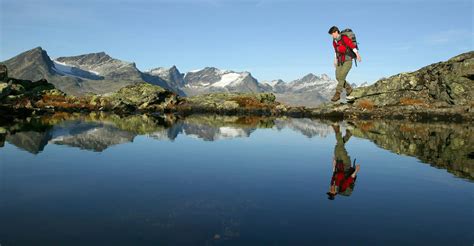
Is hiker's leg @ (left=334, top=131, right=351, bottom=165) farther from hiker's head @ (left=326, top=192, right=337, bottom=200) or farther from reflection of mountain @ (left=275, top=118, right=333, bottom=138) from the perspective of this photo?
reflection of mountain @ (left=275, top=118, right=333, bottom=138)

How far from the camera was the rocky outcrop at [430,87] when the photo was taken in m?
47.8

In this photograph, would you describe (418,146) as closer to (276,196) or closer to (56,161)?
(276,196)

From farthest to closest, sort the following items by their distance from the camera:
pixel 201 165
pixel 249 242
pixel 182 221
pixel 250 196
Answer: pixel 201 165, pixel 250 196, pixel 182 221, pixel 249 242

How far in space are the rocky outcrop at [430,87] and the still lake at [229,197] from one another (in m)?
35.3

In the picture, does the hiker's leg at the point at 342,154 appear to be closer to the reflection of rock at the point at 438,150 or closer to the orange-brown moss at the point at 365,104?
the reflection of rock at the point at 438,150

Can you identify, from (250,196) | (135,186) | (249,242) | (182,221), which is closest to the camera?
(249,242)

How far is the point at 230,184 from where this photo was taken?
10547 millimetres

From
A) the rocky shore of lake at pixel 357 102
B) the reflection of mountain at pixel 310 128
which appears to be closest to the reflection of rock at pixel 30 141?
the reflection of mountain at pixel 310 128

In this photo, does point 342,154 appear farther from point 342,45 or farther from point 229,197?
point 342,45

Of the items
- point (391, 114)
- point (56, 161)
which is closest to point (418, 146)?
point (56, 161)

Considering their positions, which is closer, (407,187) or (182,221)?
(182,221)

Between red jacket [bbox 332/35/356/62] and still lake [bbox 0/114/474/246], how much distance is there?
31.3 ft

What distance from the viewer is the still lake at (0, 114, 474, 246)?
6504mm

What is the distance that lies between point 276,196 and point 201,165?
473 cm
